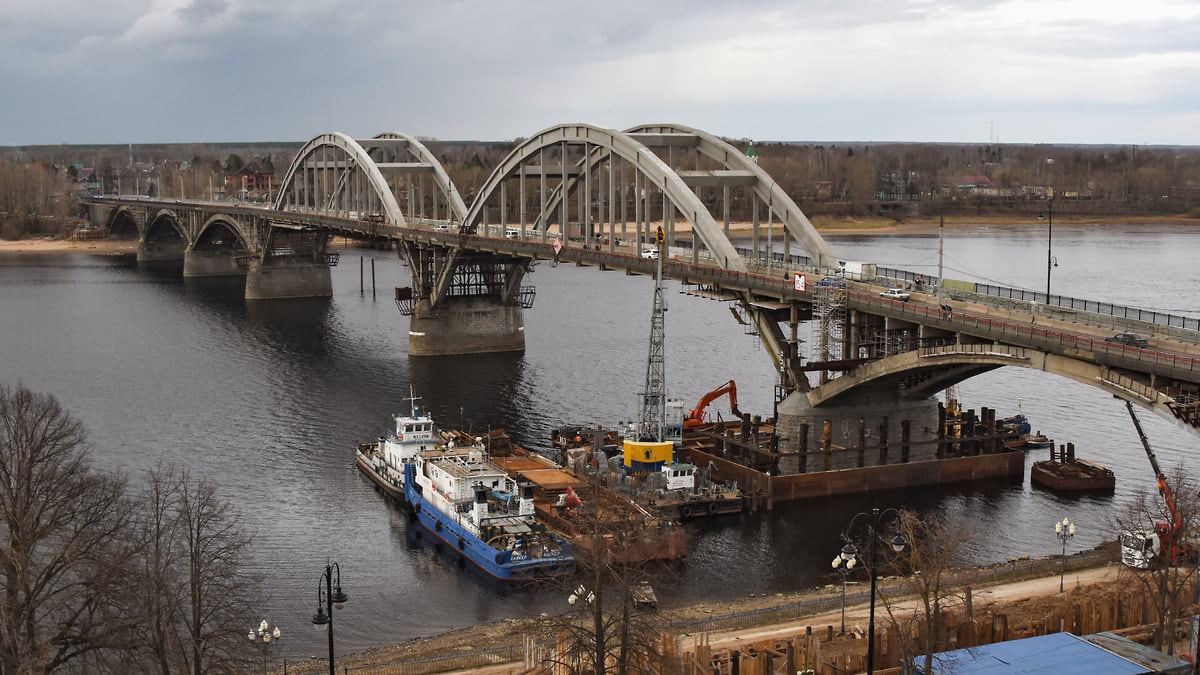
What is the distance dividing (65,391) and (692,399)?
114 feet

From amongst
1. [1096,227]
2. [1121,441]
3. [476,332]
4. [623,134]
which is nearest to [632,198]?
[1096,227]

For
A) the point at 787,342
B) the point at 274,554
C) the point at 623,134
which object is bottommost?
the point at 274,554

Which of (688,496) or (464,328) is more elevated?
(464,328)

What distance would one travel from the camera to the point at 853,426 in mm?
53688

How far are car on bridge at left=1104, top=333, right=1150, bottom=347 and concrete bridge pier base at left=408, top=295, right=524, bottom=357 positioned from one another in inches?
2060

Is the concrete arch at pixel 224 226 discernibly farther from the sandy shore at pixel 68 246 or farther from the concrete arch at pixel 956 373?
the concrete arch at pixel 956 373

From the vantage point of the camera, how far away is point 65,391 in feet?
243

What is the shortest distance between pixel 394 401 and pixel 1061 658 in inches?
1848

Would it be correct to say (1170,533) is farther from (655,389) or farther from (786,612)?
(655,389)

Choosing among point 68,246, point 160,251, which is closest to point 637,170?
point 160,251

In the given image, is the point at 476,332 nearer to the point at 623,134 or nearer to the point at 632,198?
the point at 623,134

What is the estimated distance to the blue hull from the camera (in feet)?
138

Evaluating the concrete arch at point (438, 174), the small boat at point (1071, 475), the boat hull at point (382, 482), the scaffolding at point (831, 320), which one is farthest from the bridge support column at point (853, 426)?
the concrete arch at point (438, 174)

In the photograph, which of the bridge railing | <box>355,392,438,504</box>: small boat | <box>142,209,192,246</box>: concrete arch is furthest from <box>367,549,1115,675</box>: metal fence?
<box>142,209,192,246</box>: concrete arch
